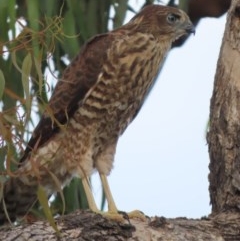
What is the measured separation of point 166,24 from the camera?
14.4 feet

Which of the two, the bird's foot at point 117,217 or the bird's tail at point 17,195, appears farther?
the bird's tail at point 17,195

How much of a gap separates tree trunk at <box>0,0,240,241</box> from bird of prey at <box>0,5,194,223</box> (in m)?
0.84

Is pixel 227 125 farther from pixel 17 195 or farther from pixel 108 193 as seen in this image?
pixel 17 195

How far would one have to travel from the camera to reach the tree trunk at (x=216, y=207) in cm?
289

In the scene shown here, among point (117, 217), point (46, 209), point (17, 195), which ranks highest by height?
point (17, 195)

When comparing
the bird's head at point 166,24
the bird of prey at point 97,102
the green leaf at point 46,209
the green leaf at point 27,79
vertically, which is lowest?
the green leaf at point 46,209

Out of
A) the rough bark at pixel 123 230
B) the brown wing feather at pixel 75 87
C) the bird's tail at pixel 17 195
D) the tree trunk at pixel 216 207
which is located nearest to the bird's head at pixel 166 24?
the brown wing feather at pixel 75 87

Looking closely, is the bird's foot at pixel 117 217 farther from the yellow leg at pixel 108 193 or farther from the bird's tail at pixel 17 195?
the bird's tail at pixel 17 195

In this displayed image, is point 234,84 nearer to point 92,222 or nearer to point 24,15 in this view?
point 92,222

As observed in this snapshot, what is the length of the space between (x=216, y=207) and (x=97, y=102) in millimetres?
1007

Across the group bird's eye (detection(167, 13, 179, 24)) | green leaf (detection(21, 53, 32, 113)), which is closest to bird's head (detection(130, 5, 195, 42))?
bird's eye (detection(167, 13, 179, 24))

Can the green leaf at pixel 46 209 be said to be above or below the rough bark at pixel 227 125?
below

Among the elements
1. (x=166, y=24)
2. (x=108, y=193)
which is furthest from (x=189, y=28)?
(x=108, y=193)

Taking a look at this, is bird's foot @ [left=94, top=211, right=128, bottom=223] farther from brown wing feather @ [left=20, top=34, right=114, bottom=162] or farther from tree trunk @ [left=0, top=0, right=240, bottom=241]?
brown wing feather @ [left=20, top=34, right=114, bottom=162]
